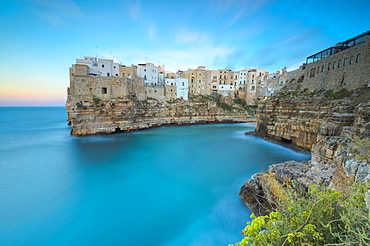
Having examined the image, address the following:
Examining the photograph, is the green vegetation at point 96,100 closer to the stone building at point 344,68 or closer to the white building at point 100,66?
the white building at point 100,66

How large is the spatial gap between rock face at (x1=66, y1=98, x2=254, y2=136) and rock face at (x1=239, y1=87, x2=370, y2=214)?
52.6 feet

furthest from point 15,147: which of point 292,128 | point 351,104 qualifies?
point 351,104

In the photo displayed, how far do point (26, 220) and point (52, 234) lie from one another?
1777 millimetres

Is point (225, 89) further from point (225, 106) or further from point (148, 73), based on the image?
point (148, 73)

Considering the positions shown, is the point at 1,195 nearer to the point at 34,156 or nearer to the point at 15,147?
the point at 34,156

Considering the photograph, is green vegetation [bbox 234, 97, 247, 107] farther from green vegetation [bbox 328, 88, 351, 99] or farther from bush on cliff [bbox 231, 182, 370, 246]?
bush on cliff [bbox 231, 182, 370, 246]

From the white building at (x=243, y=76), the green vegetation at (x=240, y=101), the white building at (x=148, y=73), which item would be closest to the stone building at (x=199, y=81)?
the green vegetation at (x=240, y=101)

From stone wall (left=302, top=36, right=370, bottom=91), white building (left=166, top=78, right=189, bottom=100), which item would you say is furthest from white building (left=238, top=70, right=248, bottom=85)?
stone wall (left=302, top=36, right=370, bottom=91)

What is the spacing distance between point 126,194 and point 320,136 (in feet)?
38.8

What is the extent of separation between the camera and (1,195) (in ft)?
27.0

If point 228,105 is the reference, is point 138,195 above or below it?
below

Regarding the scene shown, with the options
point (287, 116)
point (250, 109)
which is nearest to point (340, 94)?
point (287, 116)

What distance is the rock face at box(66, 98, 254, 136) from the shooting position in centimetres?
2094

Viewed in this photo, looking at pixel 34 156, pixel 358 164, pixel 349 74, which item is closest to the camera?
pixel 358 164
